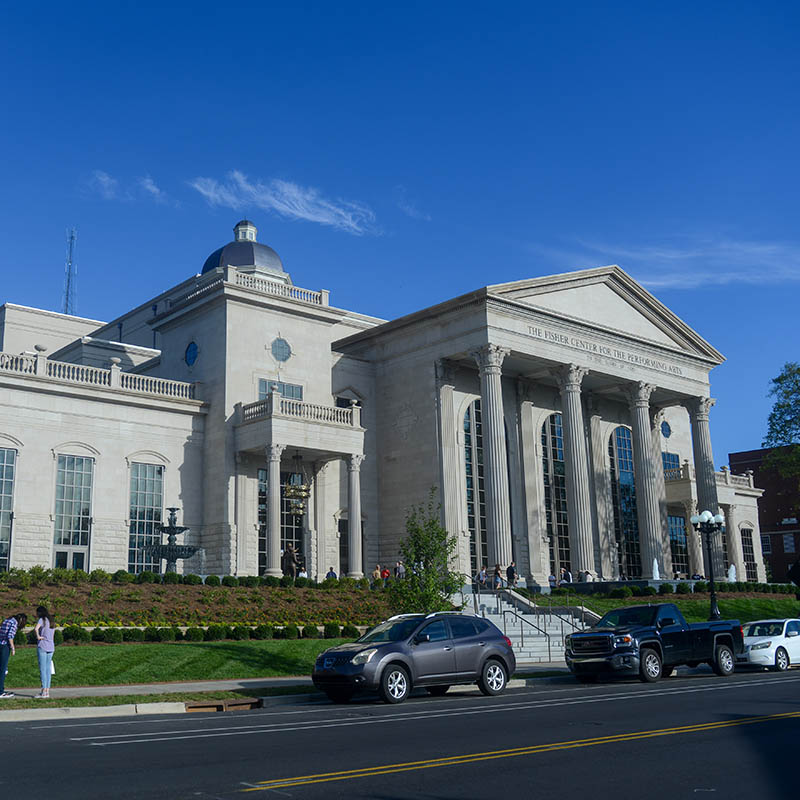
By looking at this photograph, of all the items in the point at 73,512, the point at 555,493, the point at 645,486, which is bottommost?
the point at 73,512

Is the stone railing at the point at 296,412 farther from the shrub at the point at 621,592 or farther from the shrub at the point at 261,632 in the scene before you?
the shrub at the point at 261,632

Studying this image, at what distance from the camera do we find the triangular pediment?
4941 centimetres

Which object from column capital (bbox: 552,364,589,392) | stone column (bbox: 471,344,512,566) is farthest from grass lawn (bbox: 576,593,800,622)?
column capital (bbox: 552,364,589,392)

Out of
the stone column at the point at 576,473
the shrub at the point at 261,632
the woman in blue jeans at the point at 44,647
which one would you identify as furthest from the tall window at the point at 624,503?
the woman in blue jeans at the point at 44,647

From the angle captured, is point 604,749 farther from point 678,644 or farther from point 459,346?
point 459,346

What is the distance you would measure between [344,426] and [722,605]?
18345 mm

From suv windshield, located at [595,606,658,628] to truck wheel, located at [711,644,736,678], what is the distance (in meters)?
2.26

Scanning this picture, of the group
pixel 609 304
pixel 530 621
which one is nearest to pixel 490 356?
pixel 609 304

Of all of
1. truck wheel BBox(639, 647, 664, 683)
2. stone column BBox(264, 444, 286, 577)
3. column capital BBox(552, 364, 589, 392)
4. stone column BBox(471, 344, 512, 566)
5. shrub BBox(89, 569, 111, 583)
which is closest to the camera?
truck wheel BBox(639, 647, 664, 683)

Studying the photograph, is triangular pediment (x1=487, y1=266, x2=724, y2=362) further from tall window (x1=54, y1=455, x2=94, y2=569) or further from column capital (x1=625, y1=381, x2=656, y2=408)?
tall window (x1=54, y1=455, x2=94, y2=569)

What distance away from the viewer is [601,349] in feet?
172

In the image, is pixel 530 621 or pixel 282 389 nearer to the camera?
pixel 530 621

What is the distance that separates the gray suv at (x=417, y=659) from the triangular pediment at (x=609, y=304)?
1104 inches

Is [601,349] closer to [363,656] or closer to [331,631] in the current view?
[331,631]
